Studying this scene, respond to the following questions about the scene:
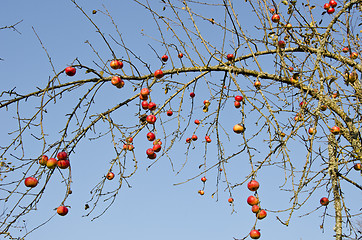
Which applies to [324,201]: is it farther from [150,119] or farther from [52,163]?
[52,163]

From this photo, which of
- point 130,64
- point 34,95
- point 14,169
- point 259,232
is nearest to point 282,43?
point 130,64

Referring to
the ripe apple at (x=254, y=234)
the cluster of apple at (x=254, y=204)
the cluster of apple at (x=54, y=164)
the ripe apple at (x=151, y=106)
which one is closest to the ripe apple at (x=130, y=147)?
the ripe apple at (x=151, y=106)

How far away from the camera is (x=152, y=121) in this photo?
2.64 meters

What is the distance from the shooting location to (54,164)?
2377mm

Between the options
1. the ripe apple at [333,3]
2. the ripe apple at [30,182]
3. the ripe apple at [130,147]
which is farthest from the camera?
the ripe apple at [333,3]

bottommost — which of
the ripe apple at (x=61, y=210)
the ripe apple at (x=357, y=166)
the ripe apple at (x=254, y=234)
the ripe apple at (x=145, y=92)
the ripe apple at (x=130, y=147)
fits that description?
the ripe apple at (x=254, y=234)

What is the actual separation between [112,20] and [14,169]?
1553 millimetres

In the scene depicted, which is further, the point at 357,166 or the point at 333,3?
the point at 333,3

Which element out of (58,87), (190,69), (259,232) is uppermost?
(190,69)

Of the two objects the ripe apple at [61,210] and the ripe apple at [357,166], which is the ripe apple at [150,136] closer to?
the ripe apple at [61,210]

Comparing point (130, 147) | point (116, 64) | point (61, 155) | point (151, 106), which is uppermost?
point (116, 64)

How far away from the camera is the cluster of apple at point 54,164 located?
2375 millimetres

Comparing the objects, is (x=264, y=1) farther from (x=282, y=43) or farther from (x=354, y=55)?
(x=354, y=55)

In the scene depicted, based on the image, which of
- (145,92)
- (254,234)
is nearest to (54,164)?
(145,92)
